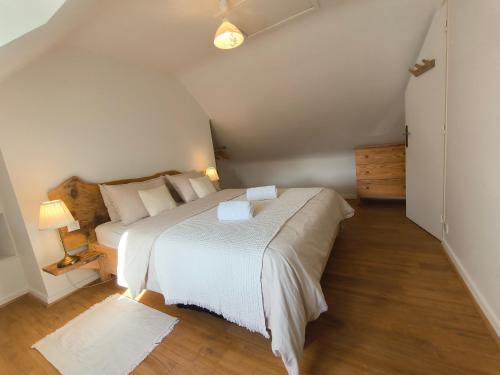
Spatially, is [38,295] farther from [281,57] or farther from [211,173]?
[281,57]

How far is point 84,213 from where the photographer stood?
242cm

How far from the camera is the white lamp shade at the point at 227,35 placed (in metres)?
1.79

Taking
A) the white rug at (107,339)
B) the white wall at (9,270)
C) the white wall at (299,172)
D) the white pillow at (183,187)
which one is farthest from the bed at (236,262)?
the white wall at (299,172)

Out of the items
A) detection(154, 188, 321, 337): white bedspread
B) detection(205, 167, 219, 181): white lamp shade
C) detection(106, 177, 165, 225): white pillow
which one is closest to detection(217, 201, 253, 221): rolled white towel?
detection(154, 188, 321, 337): white bedspread

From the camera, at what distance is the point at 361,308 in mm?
1693

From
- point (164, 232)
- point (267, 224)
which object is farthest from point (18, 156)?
point (267, 224)

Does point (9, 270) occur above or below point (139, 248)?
below

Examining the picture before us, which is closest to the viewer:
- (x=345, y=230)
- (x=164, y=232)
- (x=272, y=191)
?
(x=164, y=232)

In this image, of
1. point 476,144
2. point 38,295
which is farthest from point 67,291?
point 476,144

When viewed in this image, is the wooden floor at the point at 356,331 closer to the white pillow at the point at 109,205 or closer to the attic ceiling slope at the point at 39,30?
the white pillow at the point at 109,205

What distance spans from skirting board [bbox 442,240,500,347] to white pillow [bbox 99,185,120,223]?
119 inches

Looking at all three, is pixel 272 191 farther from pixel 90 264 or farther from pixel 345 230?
pixel 90 264

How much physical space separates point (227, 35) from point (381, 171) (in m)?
2.94

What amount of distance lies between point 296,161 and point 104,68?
3438mm
